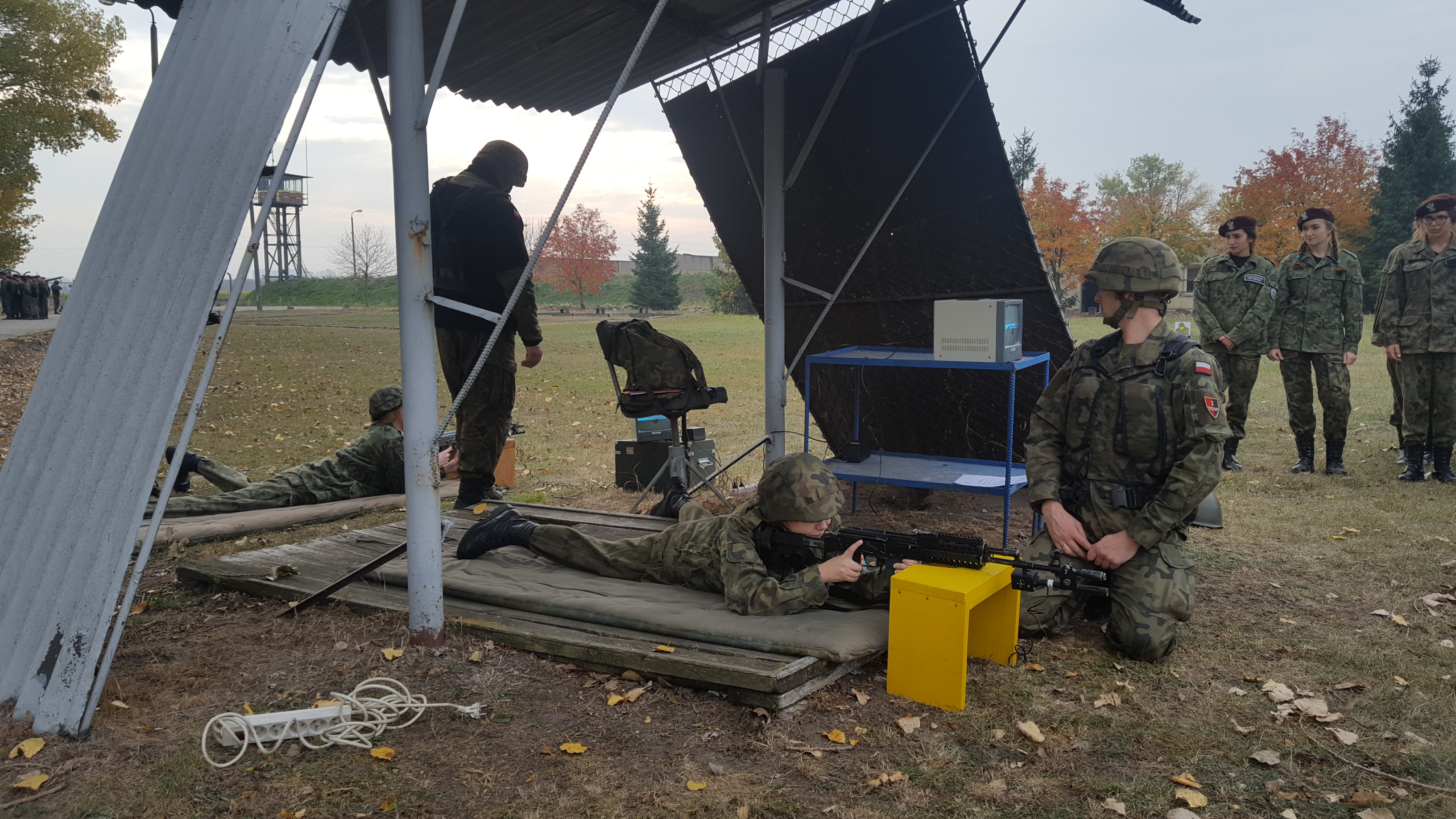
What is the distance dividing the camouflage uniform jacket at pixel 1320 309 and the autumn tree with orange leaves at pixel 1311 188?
Answer: 107ft

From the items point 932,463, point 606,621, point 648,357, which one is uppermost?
point 648,357

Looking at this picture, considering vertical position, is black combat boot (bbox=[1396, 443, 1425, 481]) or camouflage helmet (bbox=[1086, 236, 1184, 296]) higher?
camouflage helmet (bbox=[1086, 236, 1184, 296])

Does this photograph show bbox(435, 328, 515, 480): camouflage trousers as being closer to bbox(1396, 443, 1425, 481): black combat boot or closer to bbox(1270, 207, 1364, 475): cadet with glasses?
bbox(1270, 207, 1364, 475): cadet with glasses

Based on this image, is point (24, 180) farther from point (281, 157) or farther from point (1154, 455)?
point (1154, 455)

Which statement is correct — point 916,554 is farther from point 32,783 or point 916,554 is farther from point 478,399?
point 478,399

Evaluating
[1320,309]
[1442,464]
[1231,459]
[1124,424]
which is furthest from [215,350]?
[1442,464]

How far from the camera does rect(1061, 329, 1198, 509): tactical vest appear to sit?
13.9 ft

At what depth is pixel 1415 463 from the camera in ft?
25.8

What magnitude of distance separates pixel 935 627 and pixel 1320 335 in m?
6.83

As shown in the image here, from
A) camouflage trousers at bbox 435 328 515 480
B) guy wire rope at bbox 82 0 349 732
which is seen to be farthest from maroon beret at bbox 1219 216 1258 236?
guy wire rope at bbox 82 0 349 732

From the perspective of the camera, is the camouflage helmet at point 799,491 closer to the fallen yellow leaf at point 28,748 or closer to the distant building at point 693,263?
the fallen yellow leaf at point 28,748

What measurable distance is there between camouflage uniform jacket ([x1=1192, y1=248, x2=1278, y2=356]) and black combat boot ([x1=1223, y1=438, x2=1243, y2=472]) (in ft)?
2.83

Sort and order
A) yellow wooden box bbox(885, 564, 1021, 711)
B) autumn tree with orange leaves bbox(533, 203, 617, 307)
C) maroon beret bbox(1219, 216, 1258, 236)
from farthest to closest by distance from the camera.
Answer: autumn tree with orange leaves bbox(533, 203, 617, 307) < maroon beret bbox(1219, 216, 1258, 236) < yellow wooden box bbox(885, 564, 1021, 711)

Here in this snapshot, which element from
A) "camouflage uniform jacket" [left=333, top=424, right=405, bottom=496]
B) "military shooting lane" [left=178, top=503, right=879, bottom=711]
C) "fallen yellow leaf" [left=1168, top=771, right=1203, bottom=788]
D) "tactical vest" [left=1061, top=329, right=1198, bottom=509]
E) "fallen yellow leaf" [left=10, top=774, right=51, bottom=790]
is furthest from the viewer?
"camouflage uniform jacket" [left=333, top=424, right=405, bottom=496]
